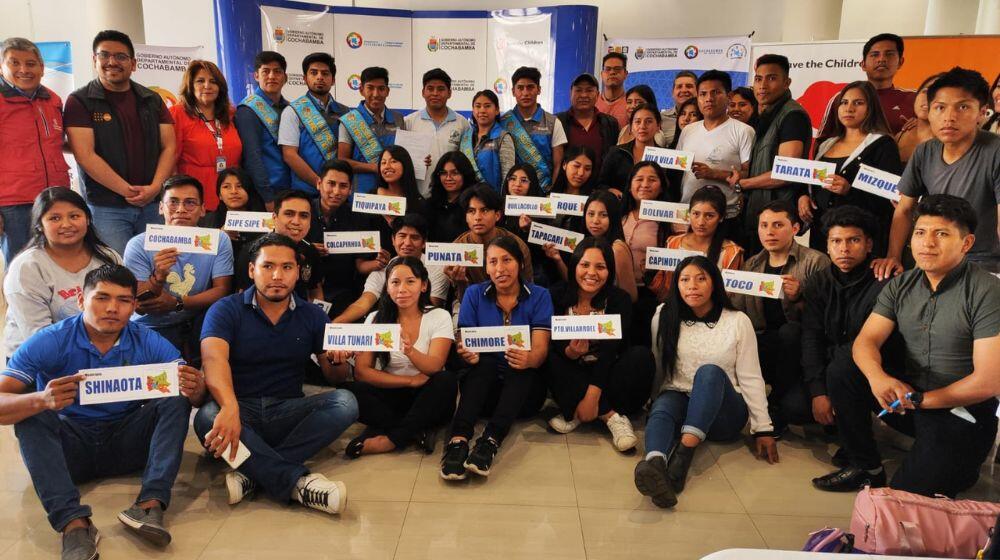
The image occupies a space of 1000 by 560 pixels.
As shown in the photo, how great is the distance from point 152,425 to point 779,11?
910 cm

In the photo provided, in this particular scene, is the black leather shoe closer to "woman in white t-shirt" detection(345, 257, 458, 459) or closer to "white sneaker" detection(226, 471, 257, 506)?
"woman in white t-shirt" detection(345, 257, 458, 459)

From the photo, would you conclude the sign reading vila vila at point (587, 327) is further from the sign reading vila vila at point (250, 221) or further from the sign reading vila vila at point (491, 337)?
the sign reading vila vila at point (250, 221)

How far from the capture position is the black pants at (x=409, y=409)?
3336mm

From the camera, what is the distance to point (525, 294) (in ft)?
11.9

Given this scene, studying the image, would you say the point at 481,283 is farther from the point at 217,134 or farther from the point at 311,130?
the point at 217,134

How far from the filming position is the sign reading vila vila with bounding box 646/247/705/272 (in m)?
3.93

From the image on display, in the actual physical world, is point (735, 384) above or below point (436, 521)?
above

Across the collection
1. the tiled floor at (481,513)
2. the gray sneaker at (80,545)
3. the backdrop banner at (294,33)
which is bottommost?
the tiled floor at (481,513)

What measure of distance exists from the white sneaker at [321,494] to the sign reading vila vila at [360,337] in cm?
60

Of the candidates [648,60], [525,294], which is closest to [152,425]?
[525,294]

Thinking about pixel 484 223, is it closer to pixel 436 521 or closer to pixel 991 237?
pixel 436 521

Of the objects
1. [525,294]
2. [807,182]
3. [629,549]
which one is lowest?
[629,549]

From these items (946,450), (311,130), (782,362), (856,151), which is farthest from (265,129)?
(946,450)

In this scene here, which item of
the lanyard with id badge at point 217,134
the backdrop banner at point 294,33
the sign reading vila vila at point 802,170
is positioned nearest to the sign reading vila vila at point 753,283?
the sign reading vila vila at point 802,170
